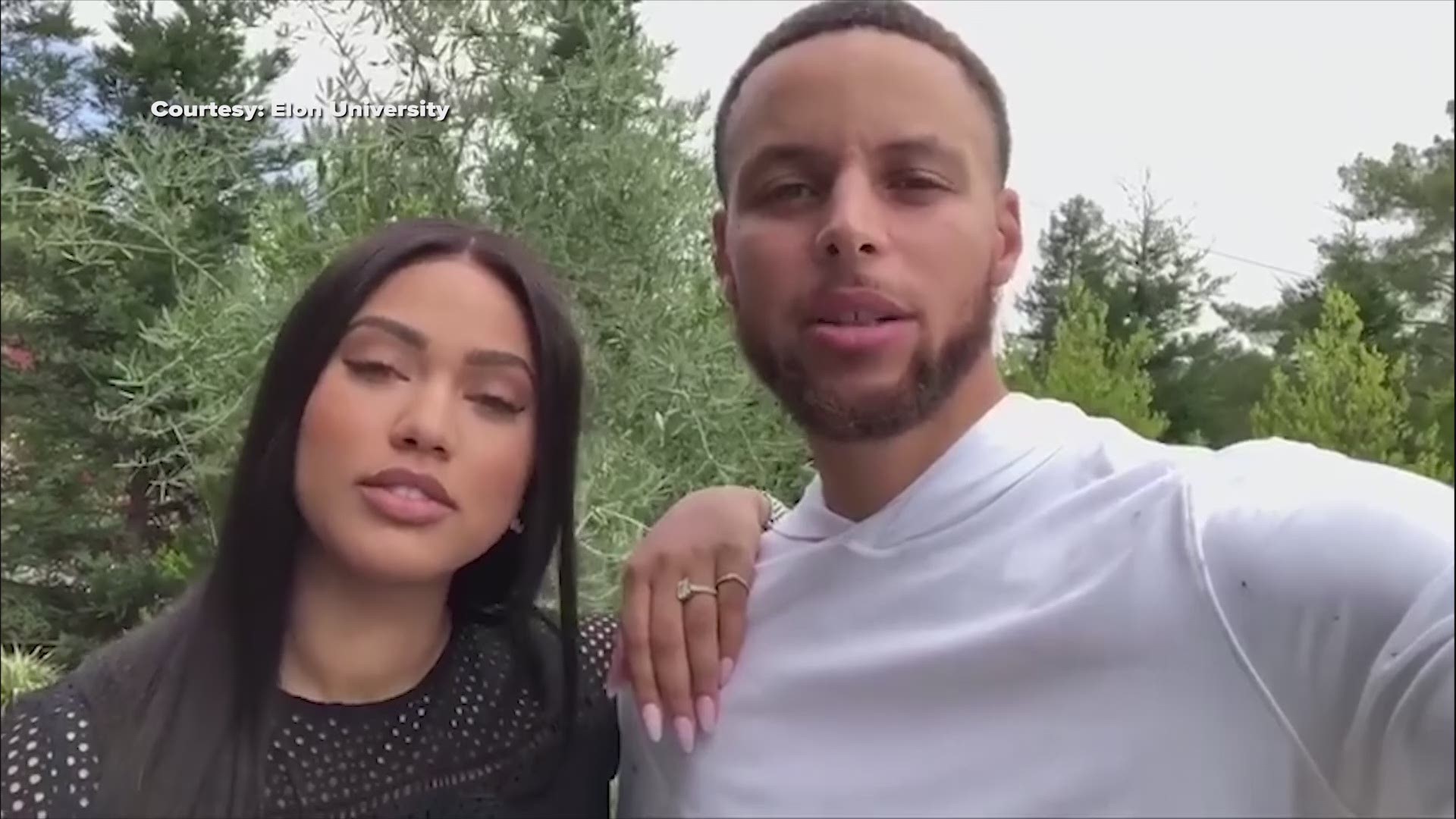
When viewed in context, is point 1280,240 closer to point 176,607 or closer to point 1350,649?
point 1350,649

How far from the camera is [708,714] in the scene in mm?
731

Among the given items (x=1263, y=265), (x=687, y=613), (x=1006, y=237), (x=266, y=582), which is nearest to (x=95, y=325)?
(x=266, y=582)

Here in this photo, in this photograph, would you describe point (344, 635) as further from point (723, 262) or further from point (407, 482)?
point (723, 262)

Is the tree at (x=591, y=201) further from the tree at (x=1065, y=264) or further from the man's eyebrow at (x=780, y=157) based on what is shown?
the man's eyebrow at (x=780, y=157)

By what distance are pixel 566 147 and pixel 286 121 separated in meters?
0.24

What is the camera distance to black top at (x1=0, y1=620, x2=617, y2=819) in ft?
2.44

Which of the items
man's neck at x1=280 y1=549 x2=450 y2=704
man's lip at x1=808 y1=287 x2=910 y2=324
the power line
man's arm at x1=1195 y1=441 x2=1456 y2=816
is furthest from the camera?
the power line

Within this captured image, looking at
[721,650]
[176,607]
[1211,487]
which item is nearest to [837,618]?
[721,650]

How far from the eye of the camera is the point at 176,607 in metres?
0.88

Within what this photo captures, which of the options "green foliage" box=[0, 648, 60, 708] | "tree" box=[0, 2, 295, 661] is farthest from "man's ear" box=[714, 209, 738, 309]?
"green foliage" box=[0, 648, 60, 708]

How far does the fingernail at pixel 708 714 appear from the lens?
73 cm

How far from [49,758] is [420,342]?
306mm

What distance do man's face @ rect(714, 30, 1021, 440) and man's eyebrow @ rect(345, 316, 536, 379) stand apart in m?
0.15

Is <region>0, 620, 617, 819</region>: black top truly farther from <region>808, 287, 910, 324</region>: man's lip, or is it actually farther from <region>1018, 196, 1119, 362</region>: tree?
<region>1018, 196, 1119, 362</region>: tree
